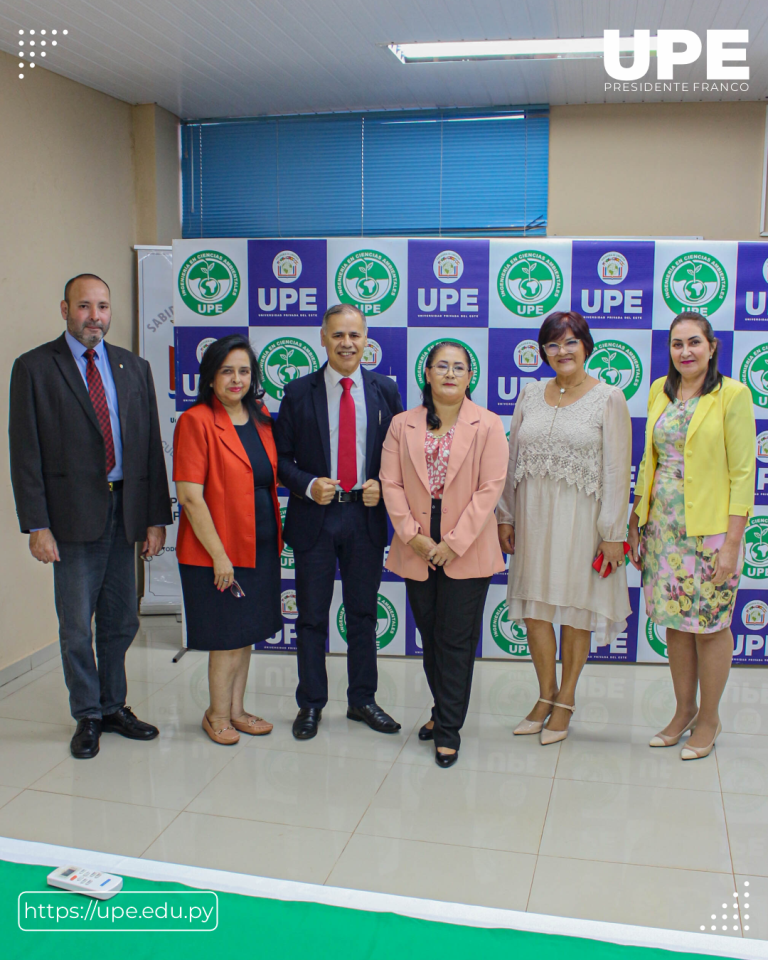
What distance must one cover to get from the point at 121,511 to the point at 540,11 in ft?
9.19

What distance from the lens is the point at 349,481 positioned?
308 centimetres

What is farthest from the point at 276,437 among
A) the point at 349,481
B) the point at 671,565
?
the point at 671,565

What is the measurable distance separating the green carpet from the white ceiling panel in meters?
3.43

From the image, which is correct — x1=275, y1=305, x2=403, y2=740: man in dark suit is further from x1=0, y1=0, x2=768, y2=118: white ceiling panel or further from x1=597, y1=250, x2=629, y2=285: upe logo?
x1=0, y1=0, x2=768, y2=118: white ceiling panel

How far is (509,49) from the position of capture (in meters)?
4.07

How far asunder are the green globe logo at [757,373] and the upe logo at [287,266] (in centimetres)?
216

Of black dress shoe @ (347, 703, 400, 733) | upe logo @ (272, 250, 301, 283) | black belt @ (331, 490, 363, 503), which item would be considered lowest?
black dress shoe @ (347, 703, 400, 733)

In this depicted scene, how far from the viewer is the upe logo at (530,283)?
3854 millimetres

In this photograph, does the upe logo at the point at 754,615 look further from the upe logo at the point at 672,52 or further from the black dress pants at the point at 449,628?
the upe logo at the point at 672,52

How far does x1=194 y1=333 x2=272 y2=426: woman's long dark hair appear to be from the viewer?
2.90m

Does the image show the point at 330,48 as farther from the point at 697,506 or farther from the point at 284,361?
the point at 697,506

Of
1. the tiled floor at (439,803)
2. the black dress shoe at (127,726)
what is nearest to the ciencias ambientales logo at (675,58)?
the tiled floor at (439,803)

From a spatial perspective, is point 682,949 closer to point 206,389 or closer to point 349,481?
point 349,481

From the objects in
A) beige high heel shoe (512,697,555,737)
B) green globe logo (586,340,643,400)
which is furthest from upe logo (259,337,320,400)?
beige high heel shoe (512,697,555,737)
